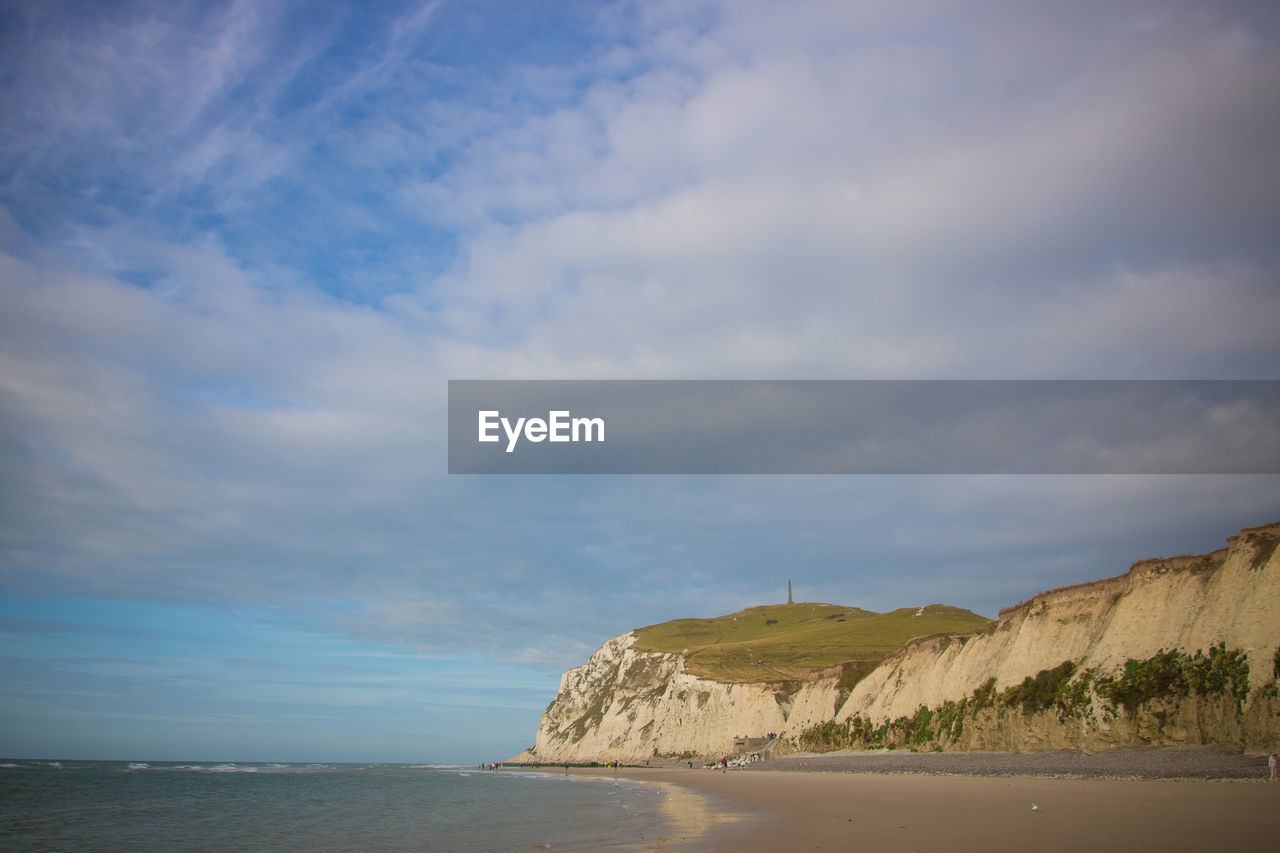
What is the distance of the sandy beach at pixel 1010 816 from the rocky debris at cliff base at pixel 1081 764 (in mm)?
208

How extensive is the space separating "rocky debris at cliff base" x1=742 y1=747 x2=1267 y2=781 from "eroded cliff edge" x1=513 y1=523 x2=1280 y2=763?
5.49 feet

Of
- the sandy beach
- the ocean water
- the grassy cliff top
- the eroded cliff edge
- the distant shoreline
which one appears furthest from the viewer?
the grassy cliff top

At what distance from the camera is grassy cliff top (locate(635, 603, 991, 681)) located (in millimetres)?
106312

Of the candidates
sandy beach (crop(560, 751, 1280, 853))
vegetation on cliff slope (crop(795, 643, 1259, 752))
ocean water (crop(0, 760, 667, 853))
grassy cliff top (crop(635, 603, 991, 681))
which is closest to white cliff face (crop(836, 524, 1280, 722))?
vegetation on cliff slope (crop(795, 643, 1259, 752))

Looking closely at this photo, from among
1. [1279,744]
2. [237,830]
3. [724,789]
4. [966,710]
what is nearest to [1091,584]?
[966,710]

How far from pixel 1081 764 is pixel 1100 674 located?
309 inches

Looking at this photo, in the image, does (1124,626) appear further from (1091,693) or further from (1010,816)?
(1010,816)

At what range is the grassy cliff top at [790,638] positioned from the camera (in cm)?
10631

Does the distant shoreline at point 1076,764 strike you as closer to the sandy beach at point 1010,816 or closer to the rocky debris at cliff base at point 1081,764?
the rocky debris at cliff base at point 1081,764

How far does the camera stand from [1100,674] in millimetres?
37000

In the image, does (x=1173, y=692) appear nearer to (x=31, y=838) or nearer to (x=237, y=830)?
(x=237, y=830)

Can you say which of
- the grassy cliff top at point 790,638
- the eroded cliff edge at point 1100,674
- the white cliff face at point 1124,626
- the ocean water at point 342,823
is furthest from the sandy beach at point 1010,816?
the grassy cliff top at point 790,638

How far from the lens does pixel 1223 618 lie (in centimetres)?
3161

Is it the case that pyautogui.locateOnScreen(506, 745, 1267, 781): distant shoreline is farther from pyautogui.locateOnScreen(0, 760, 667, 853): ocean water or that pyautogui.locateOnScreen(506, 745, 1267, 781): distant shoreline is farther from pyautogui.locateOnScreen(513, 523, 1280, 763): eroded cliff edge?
pyautogui.locateOnScreen(0, 760, 667, 853): ocean water
